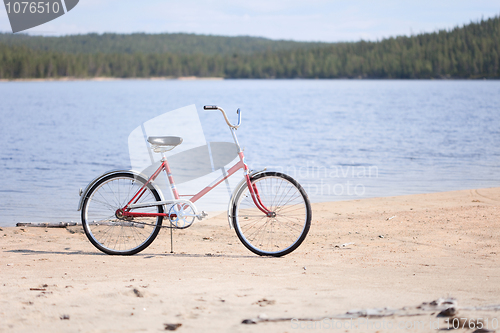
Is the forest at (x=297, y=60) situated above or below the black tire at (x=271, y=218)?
above

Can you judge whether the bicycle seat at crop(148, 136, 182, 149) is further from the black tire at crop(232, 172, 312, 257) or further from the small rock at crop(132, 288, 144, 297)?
the small rock at crop(132, 288, 144, 297)

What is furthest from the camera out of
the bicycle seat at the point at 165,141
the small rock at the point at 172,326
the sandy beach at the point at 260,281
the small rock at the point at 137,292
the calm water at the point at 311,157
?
the calm water at the point at 311,157

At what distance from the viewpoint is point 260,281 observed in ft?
13.5

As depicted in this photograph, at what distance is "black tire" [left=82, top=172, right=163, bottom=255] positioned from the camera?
5242 mm

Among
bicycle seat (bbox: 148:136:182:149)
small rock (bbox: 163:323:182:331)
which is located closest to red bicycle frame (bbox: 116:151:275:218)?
bicycle seat (bbox: 148:136:182:149)

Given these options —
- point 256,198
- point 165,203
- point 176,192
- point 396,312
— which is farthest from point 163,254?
point 396,312

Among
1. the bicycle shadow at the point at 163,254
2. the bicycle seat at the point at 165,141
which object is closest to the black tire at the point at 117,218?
the bicycle shadow at the point at 163,254

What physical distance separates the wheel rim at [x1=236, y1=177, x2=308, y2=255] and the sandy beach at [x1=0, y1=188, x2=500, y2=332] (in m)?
0.22

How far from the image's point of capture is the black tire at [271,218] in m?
5.13

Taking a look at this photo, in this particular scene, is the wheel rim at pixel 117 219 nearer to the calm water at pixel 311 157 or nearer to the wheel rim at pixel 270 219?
the wheel rim at pixel 270 219

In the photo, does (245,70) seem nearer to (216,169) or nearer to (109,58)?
(109,58)

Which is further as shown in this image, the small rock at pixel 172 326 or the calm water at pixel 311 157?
the calm water at pixel 311 157

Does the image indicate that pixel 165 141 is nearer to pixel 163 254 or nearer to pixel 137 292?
pixel 163 254

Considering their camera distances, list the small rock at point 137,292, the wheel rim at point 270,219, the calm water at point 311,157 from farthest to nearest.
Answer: the calm water at point 311,157
the wheel rim at point 270,219
the small rock at point 137,292
